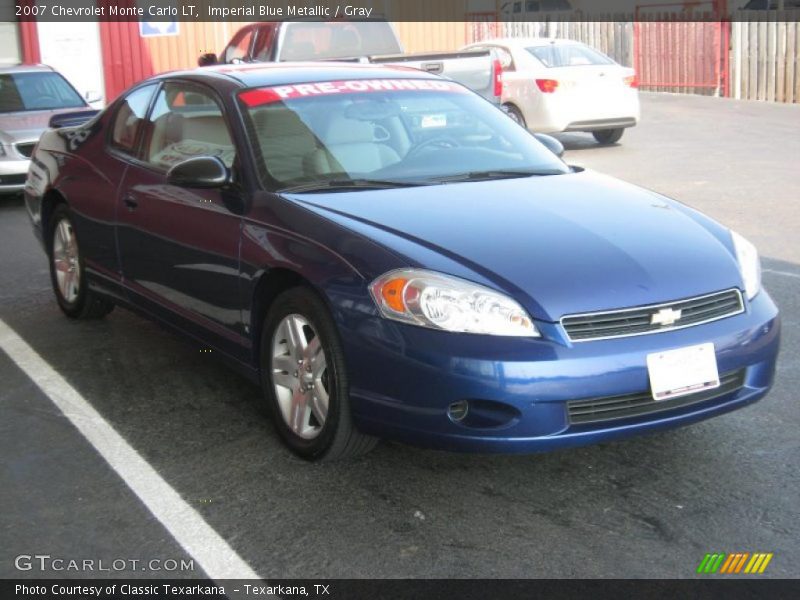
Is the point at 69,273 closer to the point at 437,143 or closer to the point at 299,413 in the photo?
the point at 437,143

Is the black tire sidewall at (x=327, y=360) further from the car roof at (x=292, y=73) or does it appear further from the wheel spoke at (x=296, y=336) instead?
the car roof at (x=292, y=73)

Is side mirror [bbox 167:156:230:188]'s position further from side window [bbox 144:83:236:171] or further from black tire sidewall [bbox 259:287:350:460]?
black tire sidewall [bbox 259:287:350:460]

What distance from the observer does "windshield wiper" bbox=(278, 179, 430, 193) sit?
4.96 metres

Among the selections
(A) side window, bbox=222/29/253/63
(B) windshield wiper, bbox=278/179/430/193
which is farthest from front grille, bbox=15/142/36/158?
(B) windshield wiper, bbox=278/179/430/193

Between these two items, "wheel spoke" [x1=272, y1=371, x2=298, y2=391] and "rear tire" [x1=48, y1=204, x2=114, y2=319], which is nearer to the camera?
"wheel spoke" [x1=272, y1=371, x2=298, y2=391]

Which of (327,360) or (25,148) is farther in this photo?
(25,148)

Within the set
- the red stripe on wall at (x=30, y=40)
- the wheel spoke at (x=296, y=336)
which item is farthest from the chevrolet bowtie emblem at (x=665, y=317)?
the red stripe on wall at (x=30, y=40)

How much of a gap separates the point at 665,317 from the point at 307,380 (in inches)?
54.7

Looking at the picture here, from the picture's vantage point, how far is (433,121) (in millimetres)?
5629

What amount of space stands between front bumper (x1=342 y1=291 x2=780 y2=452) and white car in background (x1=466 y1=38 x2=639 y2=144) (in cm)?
1138

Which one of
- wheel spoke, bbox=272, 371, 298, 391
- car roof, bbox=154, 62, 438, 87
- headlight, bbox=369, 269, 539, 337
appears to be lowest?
wheel spoke, bbox=272, 371, 298, 391

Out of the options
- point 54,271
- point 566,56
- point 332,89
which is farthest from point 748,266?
point 566,56

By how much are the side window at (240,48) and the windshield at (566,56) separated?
3785 millimetres

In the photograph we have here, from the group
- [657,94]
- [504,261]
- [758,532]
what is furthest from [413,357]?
[657,94]
